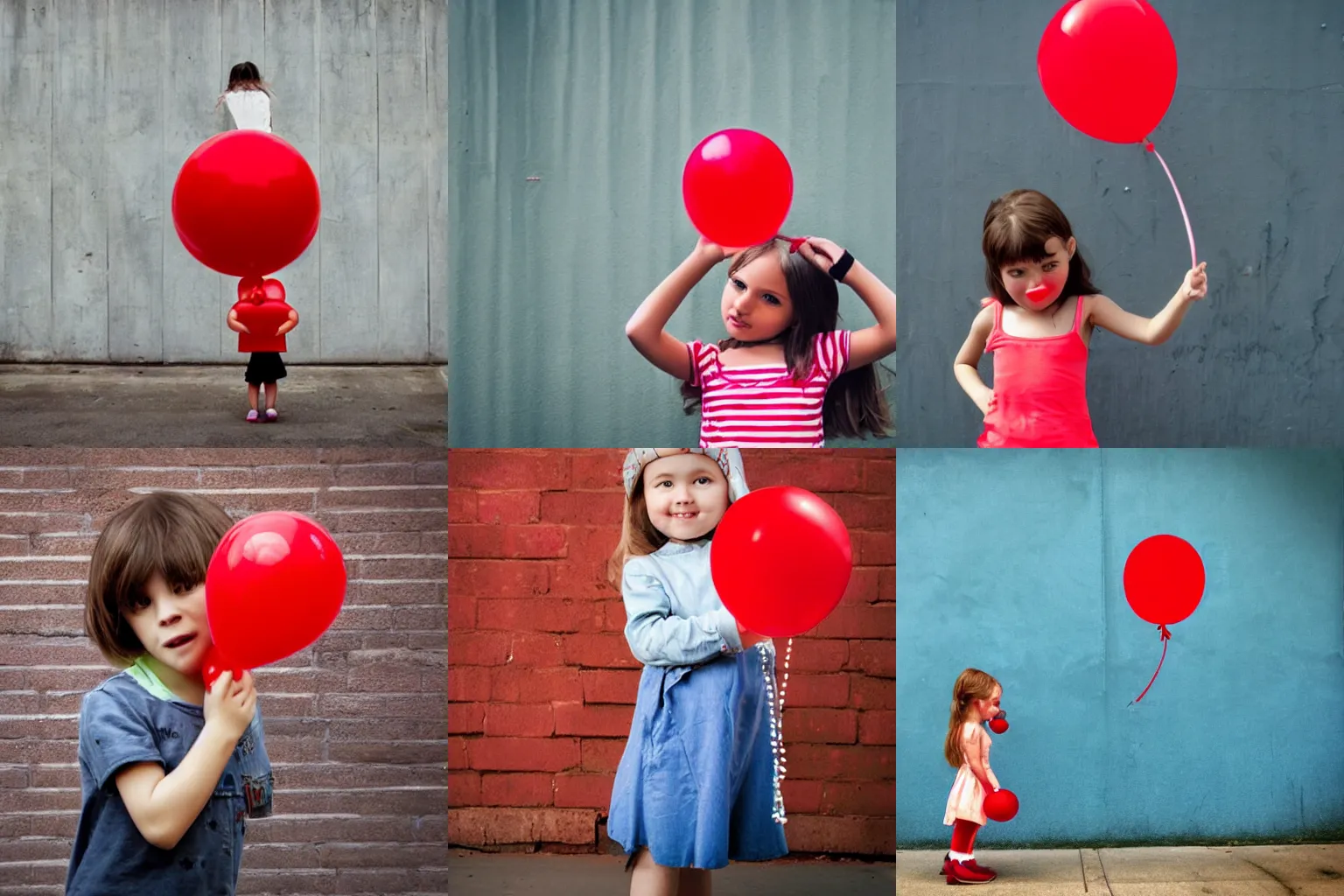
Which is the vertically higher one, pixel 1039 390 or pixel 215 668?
pixel 1039 390

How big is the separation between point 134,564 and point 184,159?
3268mm

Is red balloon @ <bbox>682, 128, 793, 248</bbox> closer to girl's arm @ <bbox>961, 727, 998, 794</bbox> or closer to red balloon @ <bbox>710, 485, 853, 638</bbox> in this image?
red balloon @ <bbox>710, 485, 853, 638</bbox>

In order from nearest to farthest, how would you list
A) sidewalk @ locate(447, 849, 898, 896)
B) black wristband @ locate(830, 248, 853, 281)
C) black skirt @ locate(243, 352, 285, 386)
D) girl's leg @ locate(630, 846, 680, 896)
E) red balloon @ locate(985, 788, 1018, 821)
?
girl's leg @ locate(630, 846, 680, 896) → sidewalk @ locate(447, 849, 898, 896) → black wristband @ locate(830, 248, 853, 281) → red balloon @ locate(985, 788, 1018, 821) → black skirt @ locate(243, 352, 285, 386)

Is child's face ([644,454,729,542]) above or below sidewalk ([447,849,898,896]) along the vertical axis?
above

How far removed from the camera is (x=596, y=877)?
10.8ft

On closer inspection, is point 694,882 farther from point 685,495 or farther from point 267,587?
point 267,587

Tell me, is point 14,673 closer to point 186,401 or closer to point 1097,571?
point 186,401

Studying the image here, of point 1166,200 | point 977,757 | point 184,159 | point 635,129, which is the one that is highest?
point 184,159

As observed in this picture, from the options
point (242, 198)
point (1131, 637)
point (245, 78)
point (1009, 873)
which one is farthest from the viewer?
point (245, 78)

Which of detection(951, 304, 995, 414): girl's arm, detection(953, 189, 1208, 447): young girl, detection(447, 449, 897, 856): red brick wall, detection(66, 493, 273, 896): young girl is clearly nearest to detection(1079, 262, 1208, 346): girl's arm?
detection(953, 189, 1208, 447): young girl

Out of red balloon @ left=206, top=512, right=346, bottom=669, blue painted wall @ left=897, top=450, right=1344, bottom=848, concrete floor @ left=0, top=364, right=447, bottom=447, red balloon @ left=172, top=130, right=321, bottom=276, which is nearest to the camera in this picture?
red balloon @ left=206, top=512, right=346, bottom=669

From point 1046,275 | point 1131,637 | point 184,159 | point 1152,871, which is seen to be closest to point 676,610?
point 1046,275

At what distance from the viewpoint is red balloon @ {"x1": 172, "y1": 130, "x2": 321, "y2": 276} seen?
2.30 meters

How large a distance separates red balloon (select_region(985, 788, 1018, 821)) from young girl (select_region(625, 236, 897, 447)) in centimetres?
114
